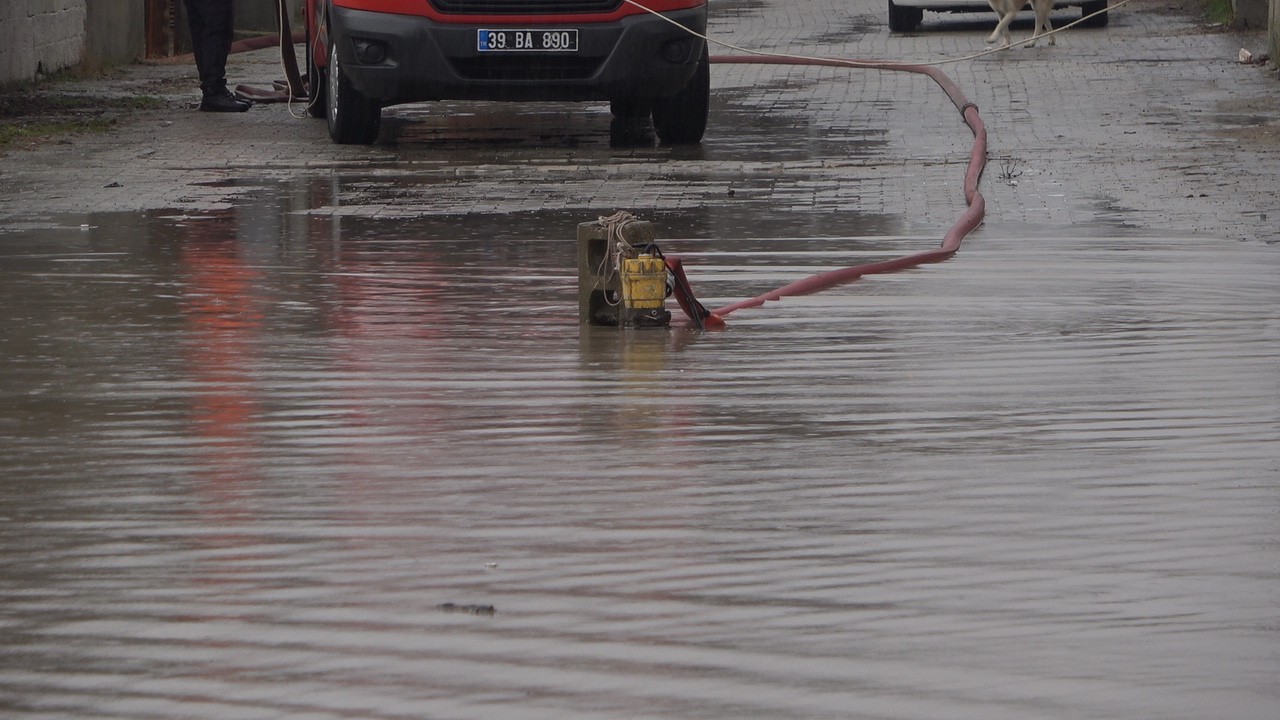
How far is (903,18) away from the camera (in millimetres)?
22156

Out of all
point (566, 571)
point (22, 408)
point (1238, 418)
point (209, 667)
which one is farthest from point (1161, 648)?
point (22, 408)

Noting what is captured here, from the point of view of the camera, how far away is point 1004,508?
4.89 m

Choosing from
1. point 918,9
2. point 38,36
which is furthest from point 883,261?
point 918,9

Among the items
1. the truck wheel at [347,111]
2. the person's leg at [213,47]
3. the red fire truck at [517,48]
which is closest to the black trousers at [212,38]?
the person's leg at [213,47]

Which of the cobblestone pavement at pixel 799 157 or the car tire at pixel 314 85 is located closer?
the cobblestone pavement at pixel 799 157

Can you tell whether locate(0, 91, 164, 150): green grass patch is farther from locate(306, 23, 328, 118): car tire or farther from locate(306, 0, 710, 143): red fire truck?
locate(306, 0, 710, 143): red fire truck

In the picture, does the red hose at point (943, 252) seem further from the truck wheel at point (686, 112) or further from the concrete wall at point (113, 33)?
the concrete wall at point (113, 33)

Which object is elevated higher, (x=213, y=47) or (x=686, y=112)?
(x=213, y=47)

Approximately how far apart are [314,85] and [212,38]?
0.89 meters

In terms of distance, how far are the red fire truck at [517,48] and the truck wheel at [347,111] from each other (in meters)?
0.20

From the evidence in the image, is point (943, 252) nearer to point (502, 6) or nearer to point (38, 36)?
point (502, 6)

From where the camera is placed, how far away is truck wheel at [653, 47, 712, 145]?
42.3ft

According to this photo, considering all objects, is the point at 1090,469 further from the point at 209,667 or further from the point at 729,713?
the point at 209,667

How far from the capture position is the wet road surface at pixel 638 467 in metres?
3.81
